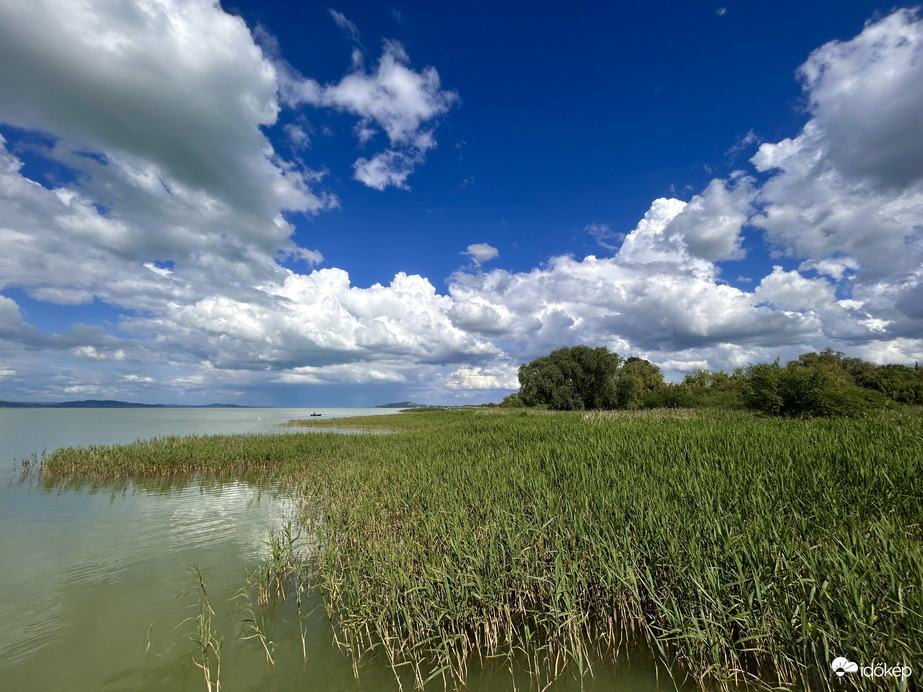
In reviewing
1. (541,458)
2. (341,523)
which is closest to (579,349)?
(541,458)

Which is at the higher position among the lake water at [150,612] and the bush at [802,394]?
the bush at [802,394]

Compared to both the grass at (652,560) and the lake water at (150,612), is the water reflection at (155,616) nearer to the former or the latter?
the lake water at (150,612)

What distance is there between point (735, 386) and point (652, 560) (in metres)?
50.5

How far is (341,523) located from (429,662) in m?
3.89

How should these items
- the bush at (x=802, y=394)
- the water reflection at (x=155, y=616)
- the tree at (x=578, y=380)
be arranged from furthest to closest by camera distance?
1. the tree at (x=578, y=380)
2. the bush at (x=802, y=394)
3. the water reflection at (x=155, y=616)

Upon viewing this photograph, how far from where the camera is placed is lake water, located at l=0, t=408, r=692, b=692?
14.3 ft

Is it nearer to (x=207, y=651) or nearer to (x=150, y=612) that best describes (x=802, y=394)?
(x=207, y=651)

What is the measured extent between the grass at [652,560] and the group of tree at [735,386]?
17040 millimetres

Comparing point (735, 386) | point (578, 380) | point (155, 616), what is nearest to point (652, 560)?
point (155, 616)

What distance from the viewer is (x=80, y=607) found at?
6160 millimetres

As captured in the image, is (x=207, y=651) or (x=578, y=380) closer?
(x=207, y=651)

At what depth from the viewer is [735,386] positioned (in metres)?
44.7

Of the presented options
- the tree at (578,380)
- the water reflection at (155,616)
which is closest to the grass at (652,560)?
the water reflection at (155,616)

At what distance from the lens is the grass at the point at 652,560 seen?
135 inches
